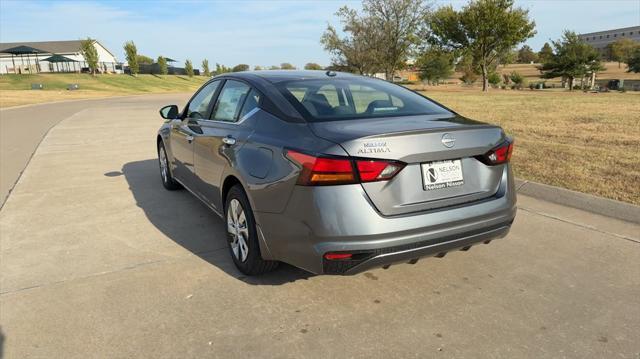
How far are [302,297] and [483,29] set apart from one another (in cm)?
4293

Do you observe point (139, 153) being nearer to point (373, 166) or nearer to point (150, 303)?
point (150, 303)

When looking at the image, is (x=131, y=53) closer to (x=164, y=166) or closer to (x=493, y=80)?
(x=493, y=80)

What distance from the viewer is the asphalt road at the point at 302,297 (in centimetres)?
275

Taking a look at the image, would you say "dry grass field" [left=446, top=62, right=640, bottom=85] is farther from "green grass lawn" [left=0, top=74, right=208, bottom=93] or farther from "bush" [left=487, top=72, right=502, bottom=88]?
"green grass lawn" [left=0, top=74, right=208, bottom=93]

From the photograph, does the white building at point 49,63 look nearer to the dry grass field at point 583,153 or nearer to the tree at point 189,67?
the tree at point 189,67

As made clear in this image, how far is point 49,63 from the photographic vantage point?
7775 centimetres

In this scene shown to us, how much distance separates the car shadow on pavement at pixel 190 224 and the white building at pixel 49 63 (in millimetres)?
75536

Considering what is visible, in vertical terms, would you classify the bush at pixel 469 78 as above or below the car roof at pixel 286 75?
below

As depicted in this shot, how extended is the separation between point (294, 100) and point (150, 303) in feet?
5.66

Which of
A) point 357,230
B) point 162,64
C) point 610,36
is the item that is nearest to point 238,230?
point 357,230

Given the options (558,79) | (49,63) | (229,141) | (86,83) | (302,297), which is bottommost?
(558,79)

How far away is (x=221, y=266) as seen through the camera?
12.6 feet

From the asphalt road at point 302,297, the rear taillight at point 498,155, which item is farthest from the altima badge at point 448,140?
the asphalt road at point 302,297

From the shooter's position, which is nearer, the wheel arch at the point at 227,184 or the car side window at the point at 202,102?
the wheel arch at the point at 227,184
